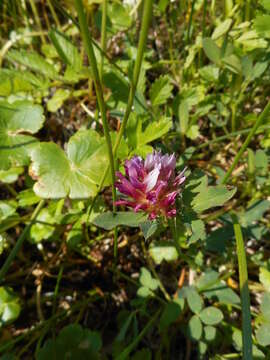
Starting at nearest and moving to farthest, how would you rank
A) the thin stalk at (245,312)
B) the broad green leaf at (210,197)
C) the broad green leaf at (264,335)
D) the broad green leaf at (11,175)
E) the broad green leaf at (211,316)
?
the thin stalk at (245,312), the broad green leaf at (210,197), the broad green leaf at (264,335), the broad green leaf at (211,316), the broad green leaf at (11,175)

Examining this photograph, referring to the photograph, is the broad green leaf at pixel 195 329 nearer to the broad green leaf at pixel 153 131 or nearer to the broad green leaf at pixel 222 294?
the broad green leaf at pixel 222 294

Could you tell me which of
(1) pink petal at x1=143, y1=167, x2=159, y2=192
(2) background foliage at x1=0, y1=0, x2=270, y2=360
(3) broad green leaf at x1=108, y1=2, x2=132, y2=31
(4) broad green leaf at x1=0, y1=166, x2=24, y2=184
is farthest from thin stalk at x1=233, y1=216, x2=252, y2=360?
(3) broad green leaf at x1=108, y1=2, x2=132, y2=31

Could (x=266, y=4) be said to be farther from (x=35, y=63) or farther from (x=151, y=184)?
(x=35, y=63)

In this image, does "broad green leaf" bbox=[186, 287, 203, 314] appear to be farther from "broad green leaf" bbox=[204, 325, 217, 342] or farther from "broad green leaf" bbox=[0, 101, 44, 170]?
"broad green leaf" bbox=[0, 101, 44, 170]

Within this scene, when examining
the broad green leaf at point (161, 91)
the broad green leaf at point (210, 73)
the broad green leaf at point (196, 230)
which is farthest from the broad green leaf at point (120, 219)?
the broad green leaf at point (210, 73)

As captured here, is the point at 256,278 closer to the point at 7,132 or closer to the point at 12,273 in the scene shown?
the point at 12,273

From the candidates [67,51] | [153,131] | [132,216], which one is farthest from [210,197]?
[67,51]

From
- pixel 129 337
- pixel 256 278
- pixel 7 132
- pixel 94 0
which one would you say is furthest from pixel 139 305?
pixel 94 0
